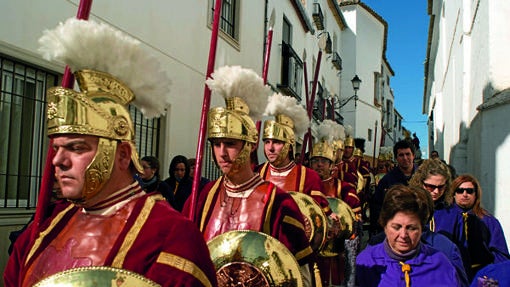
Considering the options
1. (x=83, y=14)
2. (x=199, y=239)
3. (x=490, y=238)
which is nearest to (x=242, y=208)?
(x=199, y=239)

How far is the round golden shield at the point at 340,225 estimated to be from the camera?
6.26 meters

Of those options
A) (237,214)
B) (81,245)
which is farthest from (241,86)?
(81,245)

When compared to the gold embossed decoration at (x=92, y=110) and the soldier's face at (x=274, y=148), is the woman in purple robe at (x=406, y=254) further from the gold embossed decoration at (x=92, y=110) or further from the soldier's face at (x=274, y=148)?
the soldier's face at (x=274, y=148)

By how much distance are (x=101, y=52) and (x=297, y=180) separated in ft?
10.7

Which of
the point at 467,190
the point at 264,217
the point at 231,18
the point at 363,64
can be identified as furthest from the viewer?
the point at 363,64

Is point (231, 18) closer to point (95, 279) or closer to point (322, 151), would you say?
point (322, 151)

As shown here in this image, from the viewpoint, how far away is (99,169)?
2176mm

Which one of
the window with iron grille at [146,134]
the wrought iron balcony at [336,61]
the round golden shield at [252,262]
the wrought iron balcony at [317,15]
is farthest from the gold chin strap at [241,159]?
the wrought iron balcony at [336,61]

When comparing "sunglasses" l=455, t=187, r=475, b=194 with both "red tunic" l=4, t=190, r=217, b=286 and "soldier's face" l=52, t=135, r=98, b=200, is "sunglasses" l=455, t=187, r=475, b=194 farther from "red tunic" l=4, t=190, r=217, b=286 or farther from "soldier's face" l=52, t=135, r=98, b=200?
"soldier's face" l=52, t=135, r=98, b=200

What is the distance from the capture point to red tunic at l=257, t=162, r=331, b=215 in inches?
207

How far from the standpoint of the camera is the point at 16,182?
19.5 ft

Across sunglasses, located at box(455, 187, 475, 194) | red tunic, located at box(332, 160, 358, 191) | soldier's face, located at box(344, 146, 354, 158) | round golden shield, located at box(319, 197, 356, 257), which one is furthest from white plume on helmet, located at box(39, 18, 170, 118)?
soldier's face, located at box(344, 146, 354, 158)

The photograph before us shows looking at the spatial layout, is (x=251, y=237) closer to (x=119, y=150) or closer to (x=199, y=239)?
(x=199, y=239)

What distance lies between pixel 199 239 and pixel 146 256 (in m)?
0.23
